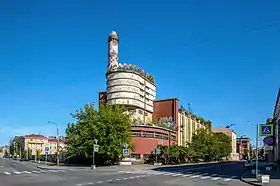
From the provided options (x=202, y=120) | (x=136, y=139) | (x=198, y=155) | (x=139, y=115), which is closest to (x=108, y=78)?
(x=139, y=115)

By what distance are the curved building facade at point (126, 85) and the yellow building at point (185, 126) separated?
1024 centimetres

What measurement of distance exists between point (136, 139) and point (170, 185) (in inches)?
2126

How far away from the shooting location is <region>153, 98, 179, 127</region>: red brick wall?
105 m

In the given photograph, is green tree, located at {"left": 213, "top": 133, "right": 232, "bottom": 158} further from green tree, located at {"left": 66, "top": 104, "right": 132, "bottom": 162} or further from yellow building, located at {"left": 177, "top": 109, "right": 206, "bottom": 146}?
green tree, located at {"left": 66, "top": 104, "right": 132, "bottom": 162}

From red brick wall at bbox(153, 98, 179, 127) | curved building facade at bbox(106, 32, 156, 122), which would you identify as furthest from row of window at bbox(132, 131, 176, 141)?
red brick wall at bbox(153, 98, 179, 127)

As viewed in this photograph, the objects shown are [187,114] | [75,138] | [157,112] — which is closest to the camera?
[75,138]

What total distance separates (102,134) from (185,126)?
53.7 meters

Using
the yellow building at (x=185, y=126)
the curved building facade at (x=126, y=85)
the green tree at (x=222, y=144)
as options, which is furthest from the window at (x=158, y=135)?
the green tree at (x=222, y=144)

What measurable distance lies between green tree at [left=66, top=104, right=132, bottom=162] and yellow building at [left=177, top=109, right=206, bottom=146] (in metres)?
39.9

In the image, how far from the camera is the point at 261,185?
27.1 metres

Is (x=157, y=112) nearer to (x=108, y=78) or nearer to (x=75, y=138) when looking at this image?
(x=108, y=78)

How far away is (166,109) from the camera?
10731cm

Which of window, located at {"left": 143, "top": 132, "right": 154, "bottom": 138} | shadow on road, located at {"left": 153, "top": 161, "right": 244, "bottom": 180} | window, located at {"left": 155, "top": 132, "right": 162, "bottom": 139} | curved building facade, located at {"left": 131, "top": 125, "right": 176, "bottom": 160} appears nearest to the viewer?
shadow on road, located at {"left": 153, "top": 161, "right": 244, "bottom": 180}

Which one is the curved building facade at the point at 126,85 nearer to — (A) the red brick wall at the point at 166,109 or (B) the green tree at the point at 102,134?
(A) the red brick wall at the point at 166,109
